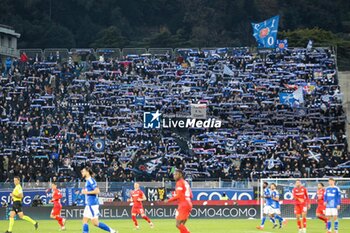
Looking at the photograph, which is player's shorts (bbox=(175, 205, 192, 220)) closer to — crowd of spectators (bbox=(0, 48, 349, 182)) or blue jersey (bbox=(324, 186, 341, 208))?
blue jersey (bbox=(324, 186, 341, 208))

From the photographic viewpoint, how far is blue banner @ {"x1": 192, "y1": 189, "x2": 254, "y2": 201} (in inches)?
2275

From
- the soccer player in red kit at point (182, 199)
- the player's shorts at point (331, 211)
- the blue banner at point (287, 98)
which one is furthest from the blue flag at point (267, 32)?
the soccer player in red kit at point (182, 199)

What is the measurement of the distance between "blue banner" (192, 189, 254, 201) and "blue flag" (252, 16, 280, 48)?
27044mm

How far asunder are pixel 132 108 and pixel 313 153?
1622 centimetres

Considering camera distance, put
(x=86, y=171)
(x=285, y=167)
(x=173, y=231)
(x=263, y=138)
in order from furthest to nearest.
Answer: (x=263, y=138) < (x=285, y=167) < (x=173, y=231) < (x=86, y=171)

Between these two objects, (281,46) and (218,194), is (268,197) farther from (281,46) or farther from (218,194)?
(281,46)

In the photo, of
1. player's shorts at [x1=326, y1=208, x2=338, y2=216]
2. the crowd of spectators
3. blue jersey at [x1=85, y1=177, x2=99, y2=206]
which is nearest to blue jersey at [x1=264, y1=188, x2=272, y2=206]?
player's shorts at [x1=326, y1=208, x2=338, y2=216]

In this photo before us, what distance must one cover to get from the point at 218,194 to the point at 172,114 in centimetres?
1673

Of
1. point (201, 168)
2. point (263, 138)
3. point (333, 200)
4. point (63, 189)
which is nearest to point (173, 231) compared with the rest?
point (333, 200)

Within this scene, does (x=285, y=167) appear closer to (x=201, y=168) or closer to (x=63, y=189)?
(x=201, y=168)

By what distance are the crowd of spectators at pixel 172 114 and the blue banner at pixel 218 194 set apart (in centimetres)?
492

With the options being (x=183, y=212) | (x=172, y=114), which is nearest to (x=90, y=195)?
(x=183, y=212)

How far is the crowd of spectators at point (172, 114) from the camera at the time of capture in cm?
6531

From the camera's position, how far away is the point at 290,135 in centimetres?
7094
